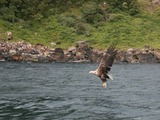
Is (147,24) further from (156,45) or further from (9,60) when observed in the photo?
(9,60)

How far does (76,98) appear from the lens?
27.8m

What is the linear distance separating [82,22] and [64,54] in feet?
64.6

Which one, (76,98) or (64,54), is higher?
(76,98)

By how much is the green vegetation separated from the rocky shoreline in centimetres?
451

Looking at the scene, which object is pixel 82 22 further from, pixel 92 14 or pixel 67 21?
pixel 92 14

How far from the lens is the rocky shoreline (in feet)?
209

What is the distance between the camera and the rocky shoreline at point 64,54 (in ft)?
209

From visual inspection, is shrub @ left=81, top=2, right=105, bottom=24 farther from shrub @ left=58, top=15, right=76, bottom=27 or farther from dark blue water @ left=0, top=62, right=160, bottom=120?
dark blue water @ left=0, top=62, right=160, bottom=120

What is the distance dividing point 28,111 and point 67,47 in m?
49.2

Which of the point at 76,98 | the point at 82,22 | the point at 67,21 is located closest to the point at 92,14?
the point at 82,22

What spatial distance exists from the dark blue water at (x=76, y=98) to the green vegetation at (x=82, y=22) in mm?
34975

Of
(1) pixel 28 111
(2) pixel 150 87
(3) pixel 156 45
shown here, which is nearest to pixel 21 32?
(3) pixel 156 45

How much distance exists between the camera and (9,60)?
62.3 metres

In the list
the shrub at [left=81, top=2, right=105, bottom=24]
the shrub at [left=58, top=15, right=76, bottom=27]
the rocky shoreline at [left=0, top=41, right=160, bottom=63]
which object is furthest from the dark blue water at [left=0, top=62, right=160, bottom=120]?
the shrub at [left=81, top=2, right=105, bottom=24]
